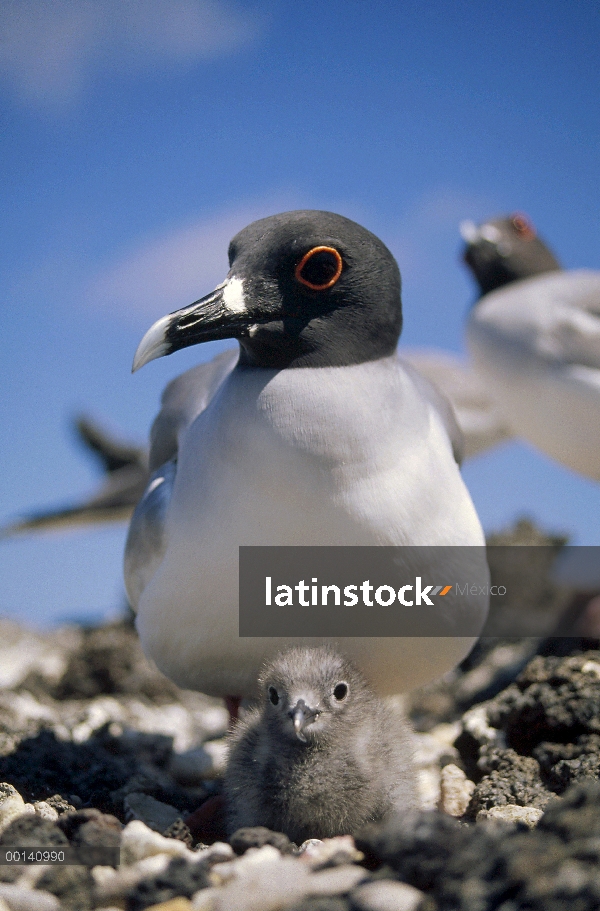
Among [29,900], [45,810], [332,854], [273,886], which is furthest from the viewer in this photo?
[45,810]

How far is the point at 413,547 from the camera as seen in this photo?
3.32m

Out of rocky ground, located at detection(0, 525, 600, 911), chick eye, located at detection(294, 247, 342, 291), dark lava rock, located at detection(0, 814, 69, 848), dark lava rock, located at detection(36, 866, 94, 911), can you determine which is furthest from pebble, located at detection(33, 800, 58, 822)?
chick eye, located at detection(294, 247, 342, 291)

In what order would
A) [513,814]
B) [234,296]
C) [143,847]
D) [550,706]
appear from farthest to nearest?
[550,706]
[234,296]
[513,814]
[143,847]

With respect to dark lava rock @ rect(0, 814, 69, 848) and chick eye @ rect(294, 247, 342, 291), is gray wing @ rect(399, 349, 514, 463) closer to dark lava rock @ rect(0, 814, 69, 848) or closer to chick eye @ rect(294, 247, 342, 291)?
chick eye @ rect(294, 247, 342, 291)

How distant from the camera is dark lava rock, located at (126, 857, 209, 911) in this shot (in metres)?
2.24

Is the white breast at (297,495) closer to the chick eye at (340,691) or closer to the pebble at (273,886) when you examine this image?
the chick eye at (340,691)

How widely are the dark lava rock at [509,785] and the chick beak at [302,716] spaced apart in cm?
79

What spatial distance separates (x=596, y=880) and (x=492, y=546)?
6425 millimetres

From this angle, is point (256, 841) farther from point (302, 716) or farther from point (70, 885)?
point (70, 885)

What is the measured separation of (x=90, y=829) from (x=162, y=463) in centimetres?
188

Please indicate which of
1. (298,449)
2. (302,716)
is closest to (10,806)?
(302,716)

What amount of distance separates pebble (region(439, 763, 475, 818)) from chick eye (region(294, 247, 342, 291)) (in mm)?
1951

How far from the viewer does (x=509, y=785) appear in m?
3.31


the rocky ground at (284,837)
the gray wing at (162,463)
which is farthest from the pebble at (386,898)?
the gray wing at (162,463)
